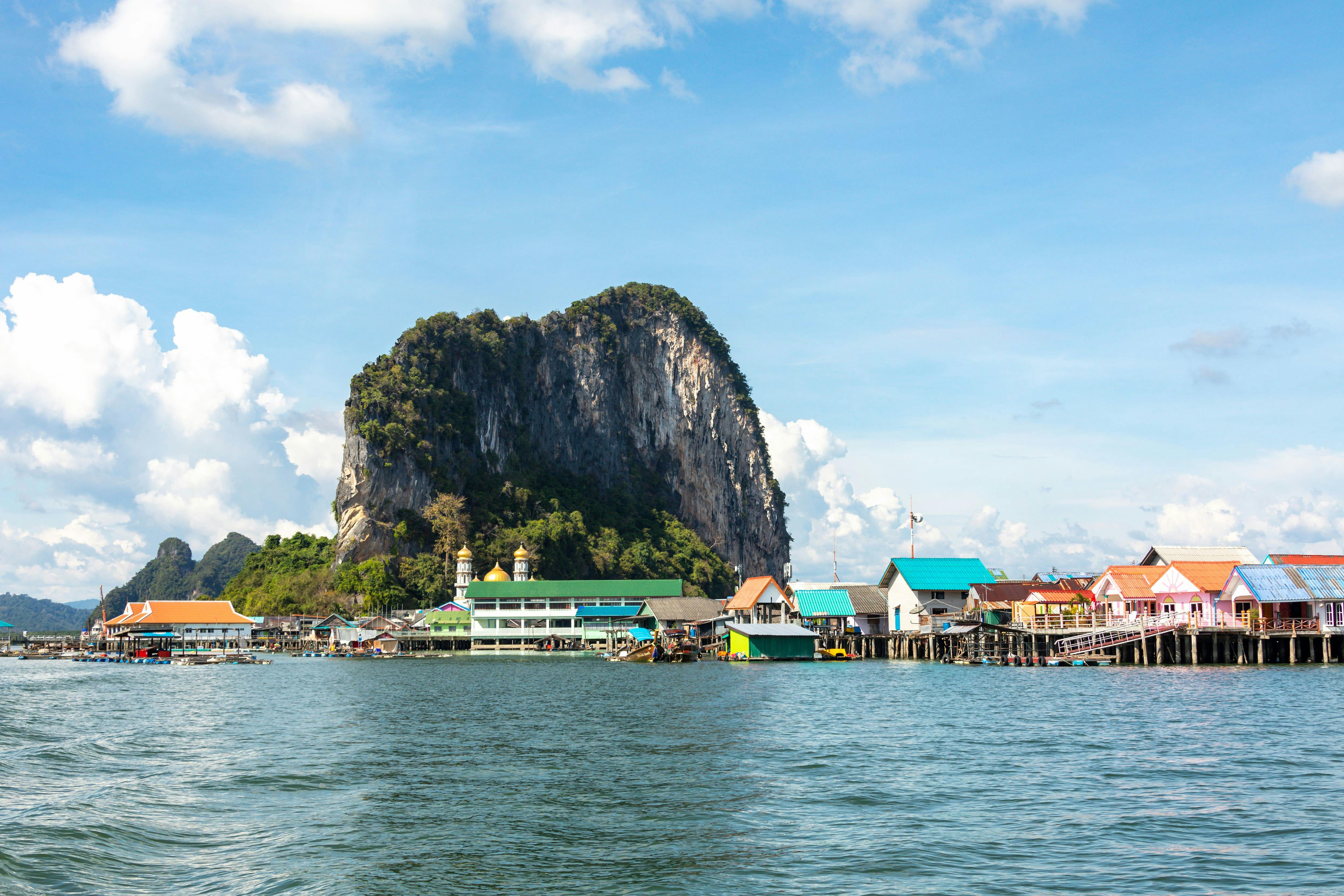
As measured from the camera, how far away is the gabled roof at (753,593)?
9744cm

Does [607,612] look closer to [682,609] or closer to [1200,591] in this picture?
[682,609]

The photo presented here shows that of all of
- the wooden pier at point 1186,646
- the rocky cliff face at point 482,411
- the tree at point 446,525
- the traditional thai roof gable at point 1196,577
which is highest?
the rocky cliff face at point 482,411

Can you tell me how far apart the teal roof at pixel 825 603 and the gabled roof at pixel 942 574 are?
5149 mm

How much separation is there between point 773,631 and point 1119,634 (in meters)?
25.5

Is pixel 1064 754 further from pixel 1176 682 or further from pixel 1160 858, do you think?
pixel 1176 682

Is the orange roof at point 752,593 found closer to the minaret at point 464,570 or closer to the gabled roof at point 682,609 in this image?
the gabled roof at point 682,609

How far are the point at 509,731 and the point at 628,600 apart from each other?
286ft

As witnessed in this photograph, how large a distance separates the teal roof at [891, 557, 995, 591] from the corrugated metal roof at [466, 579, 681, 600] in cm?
3805

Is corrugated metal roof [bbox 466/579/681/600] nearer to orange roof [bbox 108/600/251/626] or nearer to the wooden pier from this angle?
orange roof [bbox 108/600/251/626]

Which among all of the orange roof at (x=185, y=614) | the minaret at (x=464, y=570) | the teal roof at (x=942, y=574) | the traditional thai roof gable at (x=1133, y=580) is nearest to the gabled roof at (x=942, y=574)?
the teal roof at (x=942, y=574)

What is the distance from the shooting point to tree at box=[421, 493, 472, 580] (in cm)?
14300

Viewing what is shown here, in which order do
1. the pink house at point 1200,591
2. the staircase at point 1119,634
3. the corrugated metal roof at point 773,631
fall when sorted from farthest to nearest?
the corrugated metal roof at point 773,631
the staircase at point 1119,634
the pink house at point 1200,591

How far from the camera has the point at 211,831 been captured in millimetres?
20922


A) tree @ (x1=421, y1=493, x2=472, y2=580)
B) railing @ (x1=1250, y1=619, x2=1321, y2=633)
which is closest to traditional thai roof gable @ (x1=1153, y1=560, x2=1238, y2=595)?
railing @ (x1=1250, y1=619, x2=1321, y2=633)
